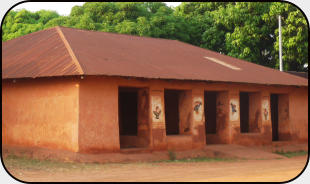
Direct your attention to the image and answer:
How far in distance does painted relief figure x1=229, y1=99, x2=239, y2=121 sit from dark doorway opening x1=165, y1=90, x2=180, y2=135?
2.76m

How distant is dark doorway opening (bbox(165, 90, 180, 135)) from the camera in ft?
68.5

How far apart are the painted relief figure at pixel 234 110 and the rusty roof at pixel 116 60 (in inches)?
38.1

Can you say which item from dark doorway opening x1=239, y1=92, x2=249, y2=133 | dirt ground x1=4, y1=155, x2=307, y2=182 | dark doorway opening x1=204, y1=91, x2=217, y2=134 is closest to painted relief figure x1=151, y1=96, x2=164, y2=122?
dirt ground x1=4, y1=155, x2=307, y2=182

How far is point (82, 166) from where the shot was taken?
13617 millimetres

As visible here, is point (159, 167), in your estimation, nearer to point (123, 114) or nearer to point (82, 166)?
point (82, 166)

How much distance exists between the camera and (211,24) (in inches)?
1280

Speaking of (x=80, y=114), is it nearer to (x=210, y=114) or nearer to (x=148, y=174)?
(x=148, y=174)

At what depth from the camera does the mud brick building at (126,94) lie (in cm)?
1507

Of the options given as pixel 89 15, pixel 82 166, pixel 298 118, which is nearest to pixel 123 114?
pixel 82 166

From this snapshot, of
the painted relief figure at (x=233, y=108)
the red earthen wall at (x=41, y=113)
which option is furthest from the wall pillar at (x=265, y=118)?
the red earthen wall at (x=41, y=113)

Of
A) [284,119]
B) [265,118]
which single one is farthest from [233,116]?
[284,119]

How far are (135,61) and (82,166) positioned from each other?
16.7 ft

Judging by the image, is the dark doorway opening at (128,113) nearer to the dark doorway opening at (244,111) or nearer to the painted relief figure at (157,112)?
the painted relief figure at (157,112)

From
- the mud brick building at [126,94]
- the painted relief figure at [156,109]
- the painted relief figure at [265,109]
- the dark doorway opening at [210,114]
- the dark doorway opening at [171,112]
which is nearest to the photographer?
the mud brick building at [126,94]
